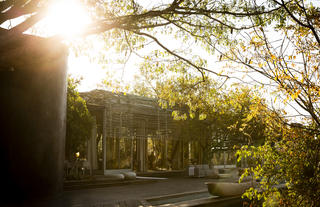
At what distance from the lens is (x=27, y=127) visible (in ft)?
16.3

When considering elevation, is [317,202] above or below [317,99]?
below

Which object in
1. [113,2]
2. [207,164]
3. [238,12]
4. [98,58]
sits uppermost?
[113,2]

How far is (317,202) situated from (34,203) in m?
4.06

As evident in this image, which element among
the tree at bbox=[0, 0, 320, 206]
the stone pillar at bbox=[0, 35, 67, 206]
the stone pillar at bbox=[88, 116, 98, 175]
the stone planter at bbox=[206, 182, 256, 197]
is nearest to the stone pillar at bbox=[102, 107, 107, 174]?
the stone pillar at bbox=[88, 116, 98, 175]

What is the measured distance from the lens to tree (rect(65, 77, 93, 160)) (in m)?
11.6

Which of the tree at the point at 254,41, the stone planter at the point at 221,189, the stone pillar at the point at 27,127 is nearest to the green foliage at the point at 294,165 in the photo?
the tree at the point at 254,41

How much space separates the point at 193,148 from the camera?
22.3 m

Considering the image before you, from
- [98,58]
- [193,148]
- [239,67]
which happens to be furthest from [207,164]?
[239,67]

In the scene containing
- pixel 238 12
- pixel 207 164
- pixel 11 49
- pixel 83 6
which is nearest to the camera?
pixel 11 49

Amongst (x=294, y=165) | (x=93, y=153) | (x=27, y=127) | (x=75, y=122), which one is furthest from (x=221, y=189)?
(x=93, y=153)

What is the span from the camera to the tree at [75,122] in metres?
11.6

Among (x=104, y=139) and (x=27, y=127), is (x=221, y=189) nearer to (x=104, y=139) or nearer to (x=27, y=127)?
(x=27, y=127)

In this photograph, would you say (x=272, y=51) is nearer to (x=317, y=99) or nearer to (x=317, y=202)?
(x=317, y=99)

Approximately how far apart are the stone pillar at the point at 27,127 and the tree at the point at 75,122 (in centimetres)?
655
